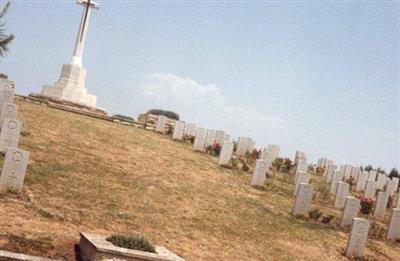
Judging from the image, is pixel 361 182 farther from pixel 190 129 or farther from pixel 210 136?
pixel 190 129

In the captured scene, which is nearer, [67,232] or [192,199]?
[67,232]

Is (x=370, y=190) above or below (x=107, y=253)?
above

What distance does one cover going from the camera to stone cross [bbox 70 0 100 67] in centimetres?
3189

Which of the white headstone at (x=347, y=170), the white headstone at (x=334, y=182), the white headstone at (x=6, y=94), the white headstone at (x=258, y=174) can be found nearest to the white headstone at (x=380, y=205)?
the white headstone at (x=334, y=182)

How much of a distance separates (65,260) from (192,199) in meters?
5.60

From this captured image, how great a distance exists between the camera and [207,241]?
9.04m

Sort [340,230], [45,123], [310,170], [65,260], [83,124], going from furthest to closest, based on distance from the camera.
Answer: [310,170], [83,124], [45,123], [340,230], [65,260]

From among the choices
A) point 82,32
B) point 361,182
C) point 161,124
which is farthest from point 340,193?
point 82,32

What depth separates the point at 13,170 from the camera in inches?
349

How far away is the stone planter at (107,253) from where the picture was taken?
622 cm

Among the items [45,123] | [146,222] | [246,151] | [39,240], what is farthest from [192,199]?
[246,151]

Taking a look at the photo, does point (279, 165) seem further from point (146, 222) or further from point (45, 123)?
point (146, 222)

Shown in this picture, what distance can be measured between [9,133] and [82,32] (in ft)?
73.0

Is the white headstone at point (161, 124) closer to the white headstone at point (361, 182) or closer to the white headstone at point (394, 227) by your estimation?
the white headstone at point (361, 182)
